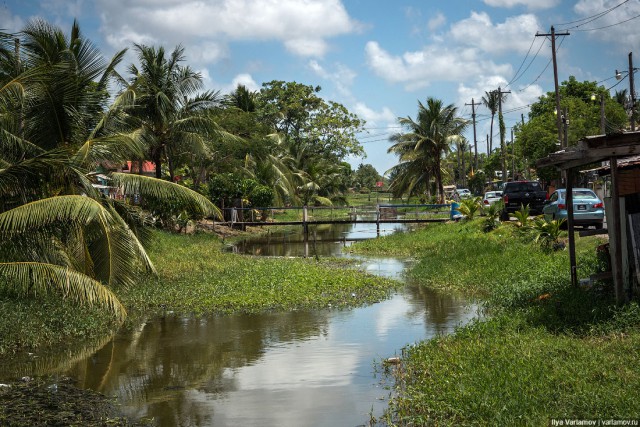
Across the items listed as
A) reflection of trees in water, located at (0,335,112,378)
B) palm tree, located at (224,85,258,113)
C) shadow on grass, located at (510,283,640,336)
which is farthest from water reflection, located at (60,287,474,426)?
palm tree, located at (224,85,258,113)

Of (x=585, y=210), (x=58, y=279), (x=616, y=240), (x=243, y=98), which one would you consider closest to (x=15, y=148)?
(x=58, y=279)

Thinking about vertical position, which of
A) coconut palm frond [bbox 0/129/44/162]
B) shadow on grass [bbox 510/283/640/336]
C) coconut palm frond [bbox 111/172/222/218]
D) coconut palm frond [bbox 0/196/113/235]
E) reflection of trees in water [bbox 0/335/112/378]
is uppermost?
coconut palm frond [bbox 0/129/44/162]

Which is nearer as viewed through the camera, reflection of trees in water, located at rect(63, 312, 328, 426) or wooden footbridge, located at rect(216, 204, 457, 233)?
reflection of trees in water, located at rect(63, 312, 328, 426)

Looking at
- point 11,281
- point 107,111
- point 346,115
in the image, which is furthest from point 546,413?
point 346,115

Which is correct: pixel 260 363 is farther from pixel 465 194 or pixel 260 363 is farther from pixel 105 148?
pixel 465 194

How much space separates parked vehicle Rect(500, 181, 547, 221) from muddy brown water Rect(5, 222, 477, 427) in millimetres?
13852

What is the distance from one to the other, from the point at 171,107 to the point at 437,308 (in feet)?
64.7

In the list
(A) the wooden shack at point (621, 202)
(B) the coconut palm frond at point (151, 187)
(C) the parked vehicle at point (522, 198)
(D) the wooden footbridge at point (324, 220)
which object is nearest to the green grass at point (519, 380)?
(A) the wooden shack at point (621, 202)

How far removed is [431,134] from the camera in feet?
159

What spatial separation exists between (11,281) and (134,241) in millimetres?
3288

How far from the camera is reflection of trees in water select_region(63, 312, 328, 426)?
9.08m

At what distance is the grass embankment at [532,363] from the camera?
689 cm

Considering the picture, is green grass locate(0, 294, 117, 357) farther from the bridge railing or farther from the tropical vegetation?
the bridge railing

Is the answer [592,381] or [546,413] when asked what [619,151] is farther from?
[546,413]
